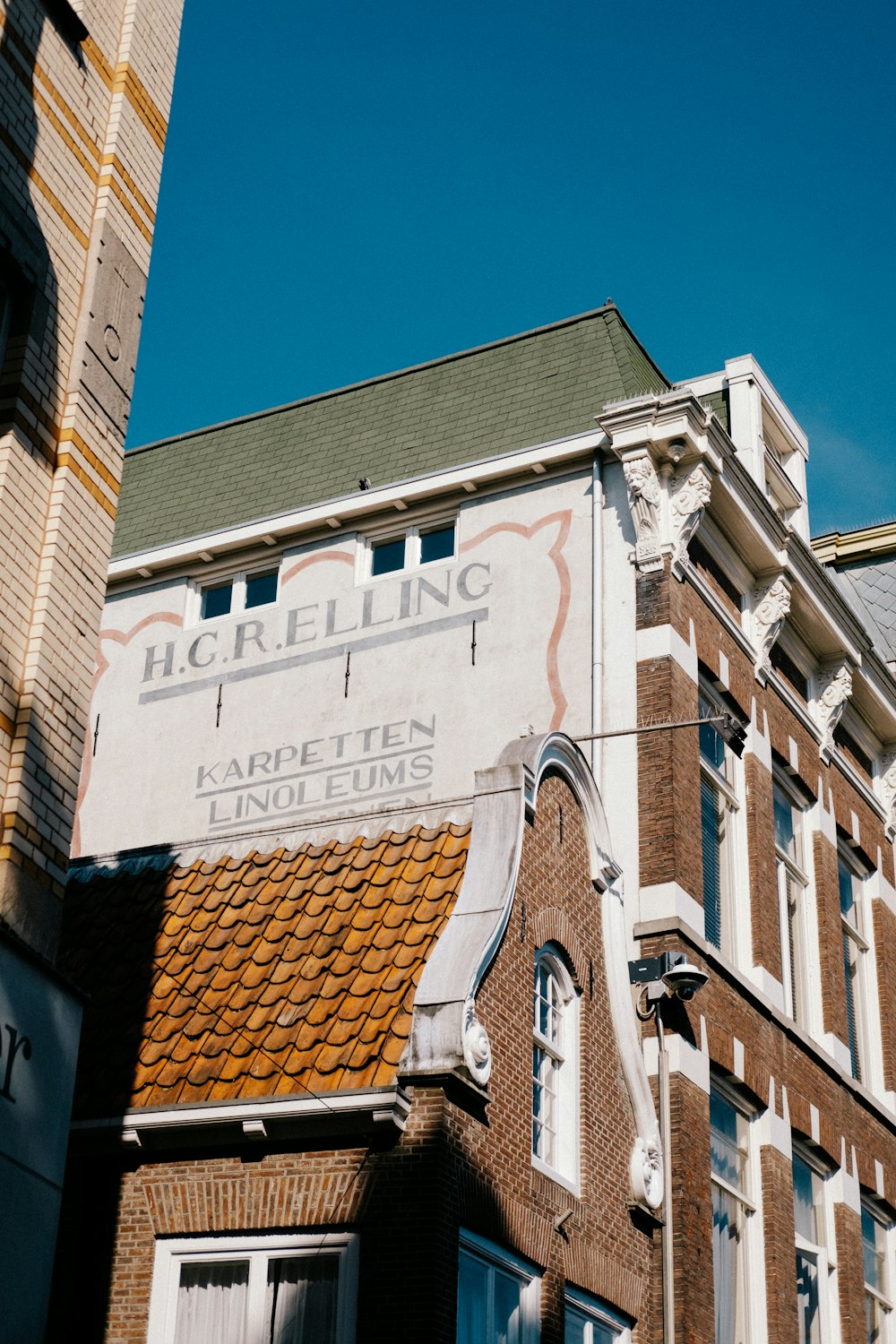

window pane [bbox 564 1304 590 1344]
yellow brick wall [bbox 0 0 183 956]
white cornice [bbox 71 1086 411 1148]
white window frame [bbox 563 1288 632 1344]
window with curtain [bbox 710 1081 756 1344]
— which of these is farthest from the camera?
window with curtain [bbox 710 1081 756 1344]

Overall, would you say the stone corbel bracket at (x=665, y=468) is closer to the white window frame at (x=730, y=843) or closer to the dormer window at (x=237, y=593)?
the white window frame at (x=730, y=843)

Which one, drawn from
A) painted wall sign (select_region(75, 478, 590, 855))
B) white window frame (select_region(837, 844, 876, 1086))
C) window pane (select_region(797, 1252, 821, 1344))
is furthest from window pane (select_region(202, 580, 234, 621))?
window pane (select_region(797, 1252, 821, 1344))

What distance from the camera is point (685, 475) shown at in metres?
22.6

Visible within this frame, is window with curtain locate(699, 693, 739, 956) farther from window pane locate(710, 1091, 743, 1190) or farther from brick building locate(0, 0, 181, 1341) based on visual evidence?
brick building locate(0, 0, 181, 1341)

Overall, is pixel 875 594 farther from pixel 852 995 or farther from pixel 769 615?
pixel 769 615

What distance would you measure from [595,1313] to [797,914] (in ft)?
32.7

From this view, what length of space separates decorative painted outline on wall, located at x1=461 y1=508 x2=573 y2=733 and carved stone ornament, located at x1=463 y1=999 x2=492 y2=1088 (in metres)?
8.14

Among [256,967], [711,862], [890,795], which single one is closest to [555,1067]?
[256,967]

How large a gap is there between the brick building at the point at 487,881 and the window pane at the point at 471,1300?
0.04 m

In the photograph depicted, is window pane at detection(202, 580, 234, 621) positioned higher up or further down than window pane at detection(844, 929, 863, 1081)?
higher up

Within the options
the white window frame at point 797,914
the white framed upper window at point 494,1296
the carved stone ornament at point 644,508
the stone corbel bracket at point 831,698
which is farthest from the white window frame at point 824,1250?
the white framed upper window at point 494,1296

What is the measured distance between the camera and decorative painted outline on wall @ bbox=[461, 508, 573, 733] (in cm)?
2223

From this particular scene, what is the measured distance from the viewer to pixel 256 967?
618 inches

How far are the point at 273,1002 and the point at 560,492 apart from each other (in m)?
10.5
